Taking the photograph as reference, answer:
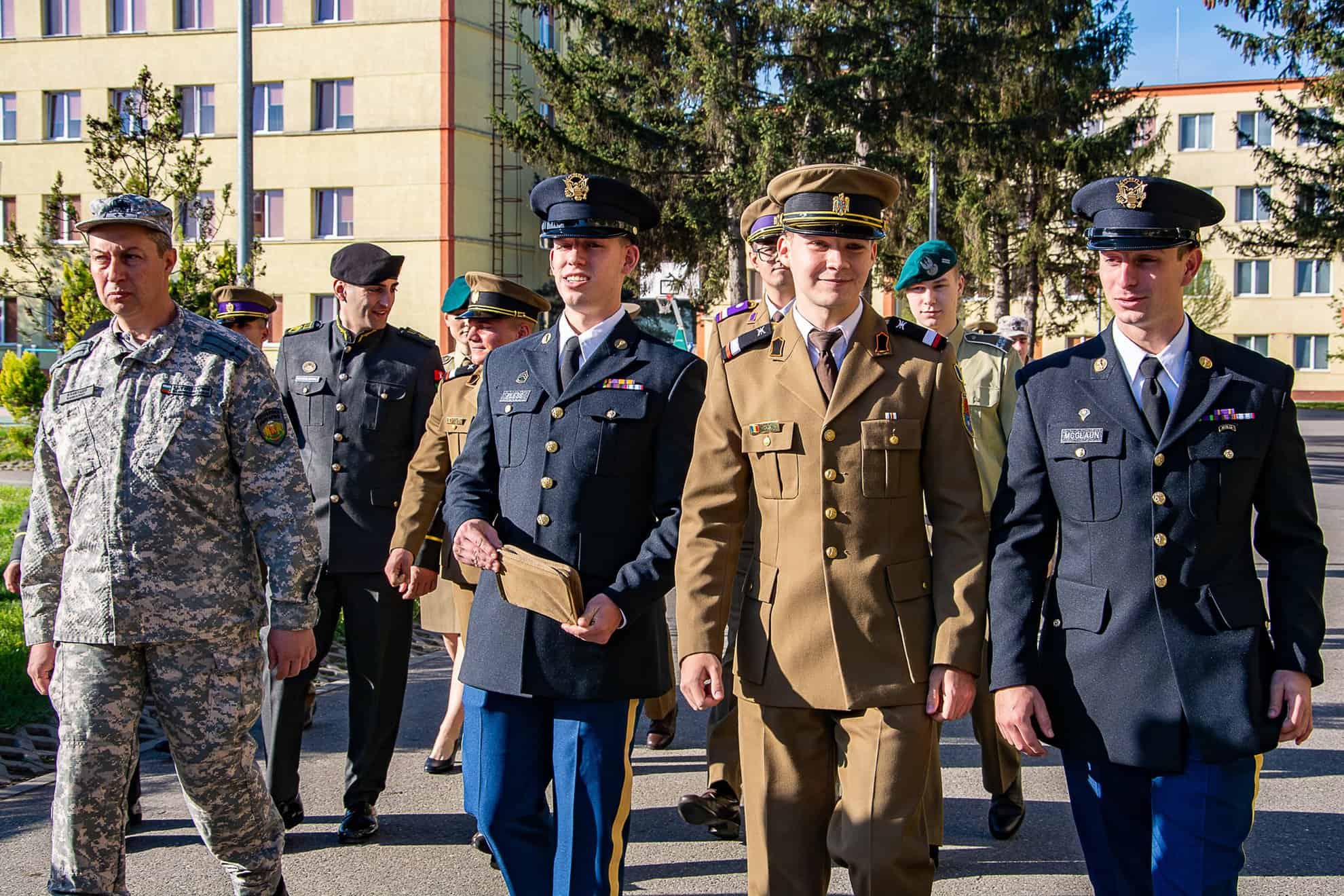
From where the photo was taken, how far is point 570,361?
4215mm

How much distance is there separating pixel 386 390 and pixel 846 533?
2849 mm

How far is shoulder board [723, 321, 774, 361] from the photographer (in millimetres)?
3889

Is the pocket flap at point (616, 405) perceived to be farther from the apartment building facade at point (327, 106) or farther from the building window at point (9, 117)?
the building window at point (9, 117)

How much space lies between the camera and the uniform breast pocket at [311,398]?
5.89m

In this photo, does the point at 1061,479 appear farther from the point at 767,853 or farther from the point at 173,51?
the point at 173,51

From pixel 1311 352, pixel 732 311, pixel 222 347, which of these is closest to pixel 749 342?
pixel 222 347

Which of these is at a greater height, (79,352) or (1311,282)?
(1311,282)

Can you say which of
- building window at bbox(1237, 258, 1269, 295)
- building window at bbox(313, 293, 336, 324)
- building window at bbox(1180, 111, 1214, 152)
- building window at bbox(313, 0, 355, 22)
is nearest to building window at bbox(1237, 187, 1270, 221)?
building window at bbox(1237, 258, 1269, 295)

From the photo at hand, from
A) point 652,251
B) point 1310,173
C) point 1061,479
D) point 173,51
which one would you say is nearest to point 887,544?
point 1061,479

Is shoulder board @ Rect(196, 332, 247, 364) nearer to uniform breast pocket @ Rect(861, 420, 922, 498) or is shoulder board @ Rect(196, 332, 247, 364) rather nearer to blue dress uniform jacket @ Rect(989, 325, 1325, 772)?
uniform breast pocket @ Rect(861, 420, 922, 498)

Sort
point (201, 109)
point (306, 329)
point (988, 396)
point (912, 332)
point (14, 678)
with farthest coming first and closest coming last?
point (201, 109) → point (14, 678) → point (306, 329) → point (988, 396) → point (912, 332)

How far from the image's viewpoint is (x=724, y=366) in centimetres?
391

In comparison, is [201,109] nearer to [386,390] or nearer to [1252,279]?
[386,390]

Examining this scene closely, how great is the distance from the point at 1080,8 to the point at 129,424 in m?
30.8
